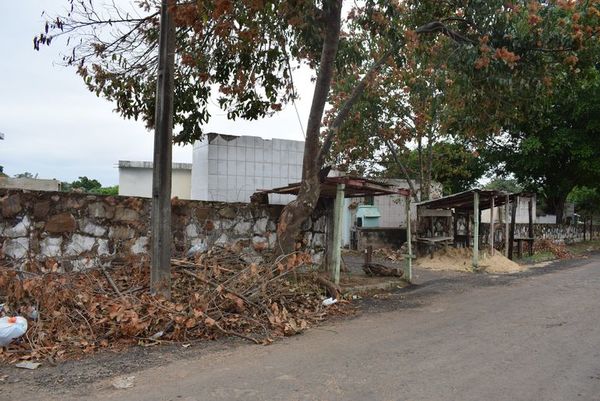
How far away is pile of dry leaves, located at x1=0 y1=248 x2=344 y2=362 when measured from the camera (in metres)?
6.33

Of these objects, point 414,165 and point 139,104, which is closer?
point 139,104

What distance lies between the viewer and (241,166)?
44.5ft

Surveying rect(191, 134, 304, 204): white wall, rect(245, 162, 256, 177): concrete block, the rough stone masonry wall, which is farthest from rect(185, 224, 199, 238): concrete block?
rect(245, 162, 256, 177): concrete block

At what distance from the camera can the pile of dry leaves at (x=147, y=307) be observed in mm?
6332

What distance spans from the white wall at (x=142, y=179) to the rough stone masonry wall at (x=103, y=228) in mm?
11750

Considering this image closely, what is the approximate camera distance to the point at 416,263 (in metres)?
16.3

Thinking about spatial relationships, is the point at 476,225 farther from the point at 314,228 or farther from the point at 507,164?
the point at 507,164

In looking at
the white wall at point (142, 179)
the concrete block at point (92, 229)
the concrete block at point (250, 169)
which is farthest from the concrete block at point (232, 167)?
the white wall at point (142, 179)

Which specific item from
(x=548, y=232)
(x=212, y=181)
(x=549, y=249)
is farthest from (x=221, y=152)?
(x=548, y=232)

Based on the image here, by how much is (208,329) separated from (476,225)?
1014cm

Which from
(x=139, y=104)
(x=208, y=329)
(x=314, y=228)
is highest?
(x=139, y=104)

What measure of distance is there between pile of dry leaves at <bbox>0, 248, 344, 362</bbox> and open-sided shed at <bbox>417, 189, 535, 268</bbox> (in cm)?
819

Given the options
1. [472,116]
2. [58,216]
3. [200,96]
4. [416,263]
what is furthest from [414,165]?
[58,216]

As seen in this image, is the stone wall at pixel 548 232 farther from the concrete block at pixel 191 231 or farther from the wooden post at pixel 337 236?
the concrete block at pixel 191 231
